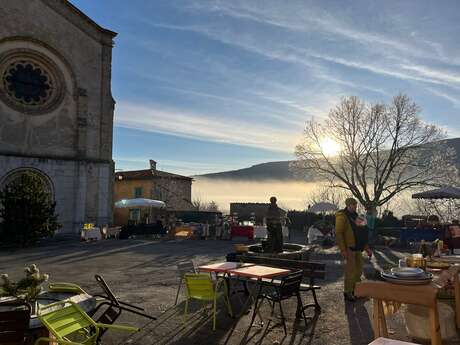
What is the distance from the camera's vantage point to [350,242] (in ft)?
27.8

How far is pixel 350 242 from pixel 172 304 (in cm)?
364

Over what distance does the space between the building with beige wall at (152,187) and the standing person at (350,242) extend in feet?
115

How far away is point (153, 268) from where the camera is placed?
1291cm

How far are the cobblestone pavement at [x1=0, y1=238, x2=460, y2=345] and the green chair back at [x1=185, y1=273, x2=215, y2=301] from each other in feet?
1.54

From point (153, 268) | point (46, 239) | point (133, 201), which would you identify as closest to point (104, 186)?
point (133, 201)

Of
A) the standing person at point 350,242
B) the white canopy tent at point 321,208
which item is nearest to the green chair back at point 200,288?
the standing person at point 350,242

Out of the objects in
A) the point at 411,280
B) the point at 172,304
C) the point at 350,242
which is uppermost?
the point at 350,242

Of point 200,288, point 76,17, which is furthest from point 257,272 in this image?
point 76,17

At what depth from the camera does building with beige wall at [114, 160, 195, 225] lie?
1752 inches

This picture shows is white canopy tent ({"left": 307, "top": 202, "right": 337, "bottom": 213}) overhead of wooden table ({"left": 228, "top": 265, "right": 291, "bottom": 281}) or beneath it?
overhead

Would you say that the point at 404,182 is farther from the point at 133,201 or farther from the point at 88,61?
the point at 88,61

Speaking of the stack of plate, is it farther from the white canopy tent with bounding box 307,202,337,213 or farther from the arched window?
the white canopy tent with bounding box 307,202,337,213

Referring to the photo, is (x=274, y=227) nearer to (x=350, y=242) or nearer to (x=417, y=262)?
(x=350, y=242)

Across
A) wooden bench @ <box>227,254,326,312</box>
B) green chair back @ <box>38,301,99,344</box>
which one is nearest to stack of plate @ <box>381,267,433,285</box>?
wooden bench @ <box>227,254,326,312</box>
